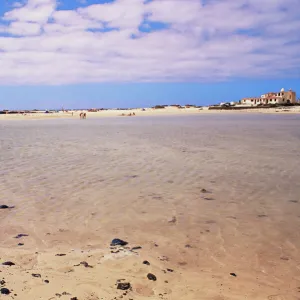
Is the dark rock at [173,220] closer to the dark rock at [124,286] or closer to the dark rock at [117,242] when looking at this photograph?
the dark rock at [117,242]

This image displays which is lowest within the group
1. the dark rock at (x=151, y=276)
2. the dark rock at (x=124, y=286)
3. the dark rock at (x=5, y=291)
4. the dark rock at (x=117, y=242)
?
the dark rock at (x=151, y=276)

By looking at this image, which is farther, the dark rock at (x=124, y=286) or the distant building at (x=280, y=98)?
the distant building at (x=280, y=98)

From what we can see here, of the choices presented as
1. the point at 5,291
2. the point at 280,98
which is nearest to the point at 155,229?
the point at 5,291

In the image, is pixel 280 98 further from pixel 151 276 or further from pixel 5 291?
pixel 5 291

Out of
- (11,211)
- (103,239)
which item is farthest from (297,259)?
(11,211)

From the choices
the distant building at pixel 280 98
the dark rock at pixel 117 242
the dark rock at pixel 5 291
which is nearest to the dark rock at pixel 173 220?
the dark rock at pixel 117 242

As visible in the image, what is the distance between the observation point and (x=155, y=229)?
222 inches

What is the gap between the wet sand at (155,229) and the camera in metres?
3.77

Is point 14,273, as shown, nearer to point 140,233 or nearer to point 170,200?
point 140,233

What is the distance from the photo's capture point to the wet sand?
12.4 feet

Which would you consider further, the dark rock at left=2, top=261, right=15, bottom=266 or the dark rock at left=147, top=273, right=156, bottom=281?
the dark rock at left=2, top=261, right=15, bottom=266

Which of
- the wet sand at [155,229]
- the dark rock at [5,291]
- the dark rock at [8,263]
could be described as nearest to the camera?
the dark rock at [5,291]

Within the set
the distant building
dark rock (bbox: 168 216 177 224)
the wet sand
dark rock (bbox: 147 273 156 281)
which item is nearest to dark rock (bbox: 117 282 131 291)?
the wet sand

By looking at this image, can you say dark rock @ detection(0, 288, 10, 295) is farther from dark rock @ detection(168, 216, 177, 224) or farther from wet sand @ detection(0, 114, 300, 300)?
dark rock @ detection(168, 216, 177, 224)
